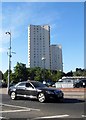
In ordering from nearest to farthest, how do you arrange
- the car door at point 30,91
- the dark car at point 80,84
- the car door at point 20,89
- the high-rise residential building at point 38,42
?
the car door at point 30,91
the car door at point 20,89
the dark car at point 80,84
the high-rise residential building at point 38,42

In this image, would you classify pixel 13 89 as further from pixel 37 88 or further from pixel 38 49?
pixel 38 49

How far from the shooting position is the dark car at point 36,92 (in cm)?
2003

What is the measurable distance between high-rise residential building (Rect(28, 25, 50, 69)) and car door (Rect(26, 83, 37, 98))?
52991mm

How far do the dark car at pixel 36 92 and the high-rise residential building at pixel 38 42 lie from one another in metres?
52.1

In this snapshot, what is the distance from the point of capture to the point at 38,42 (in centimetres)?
8312

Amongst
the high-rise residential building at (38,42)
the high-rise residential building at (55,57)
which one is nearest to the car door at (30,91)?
the high-rise residential building at (38,42)

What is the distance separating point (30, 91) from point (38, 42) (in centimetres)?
6220

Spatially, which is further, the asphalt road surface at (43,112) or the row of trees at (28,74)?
the row of trees at (28,74)

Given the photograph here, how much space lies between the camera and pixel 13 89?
2309cm

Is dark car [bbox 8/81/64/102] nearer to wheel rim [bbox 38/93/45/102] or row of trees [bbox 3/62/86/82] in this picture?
wheel rim [bbox 38/93/45/102]

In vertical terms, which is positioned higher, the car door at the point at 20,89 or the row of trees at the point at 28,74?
the row of trees at the point at 28,74

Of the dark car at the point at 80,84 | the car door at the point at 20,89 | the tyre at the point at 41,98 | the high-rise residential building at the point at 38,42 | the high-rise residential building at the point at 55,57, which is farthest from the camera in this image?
the high-rise residential building at the point at 55,57

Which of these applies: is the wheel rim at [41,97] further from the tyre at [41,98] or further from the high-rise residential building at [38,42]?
the high-rise residential building at [38,42]

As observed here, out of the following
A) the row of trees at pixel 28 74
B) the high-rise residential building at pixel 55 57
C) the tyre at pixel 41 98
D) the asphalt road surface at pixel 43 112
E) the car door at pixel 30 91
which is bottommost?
the asphalt road surface at pixel 43 112
